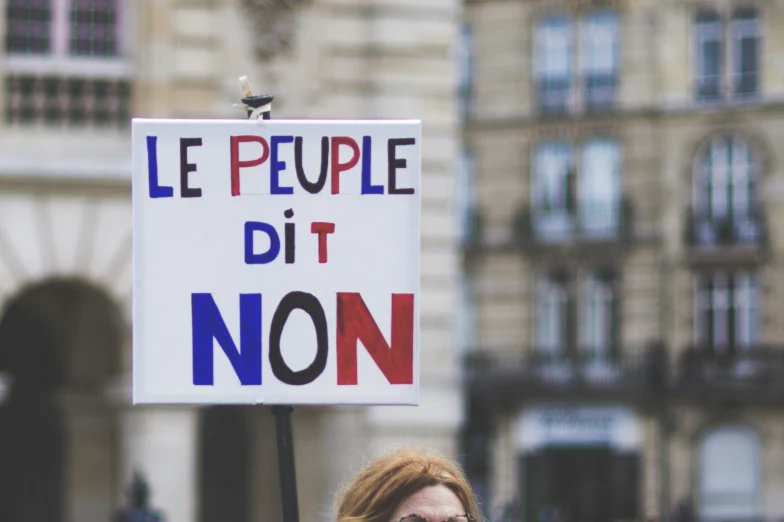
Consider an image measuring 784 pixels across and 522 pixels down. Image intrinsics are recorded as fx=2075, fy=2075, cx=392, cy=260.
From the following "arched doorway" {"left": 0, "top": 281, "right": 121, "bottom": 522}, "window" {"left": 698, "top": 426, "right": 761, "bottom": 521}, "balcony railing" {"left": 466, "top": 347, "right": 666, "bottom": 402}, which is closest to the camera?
"arched doorway" {"left": 0, "top": 281, "right": 121, "bottom": 522}

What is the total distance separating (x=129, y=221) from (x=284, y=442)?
1039 centimetres

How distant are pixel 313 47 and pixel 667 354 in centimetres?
2539

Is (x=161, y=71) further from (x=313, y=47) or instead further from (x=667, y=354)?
(x=667, y=354)

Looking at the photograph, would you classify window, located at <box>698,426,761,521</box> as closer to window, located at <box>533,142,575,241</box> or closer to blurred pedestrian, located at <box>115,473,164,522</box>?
window, located at <box>533,142,575,241</box>

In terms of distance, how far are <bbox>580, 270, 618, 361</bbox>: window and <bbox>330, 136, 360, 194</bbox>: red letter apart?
119ft

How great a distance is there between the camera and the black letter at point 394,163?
5324 millimetres

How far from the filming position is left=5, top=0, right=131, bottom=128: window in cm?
1552

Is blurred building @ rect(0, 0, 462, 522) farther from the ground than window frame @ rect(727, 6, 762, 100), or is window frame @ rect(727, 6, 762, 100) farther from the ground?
window frame @ rect(727, 6, 762, 100)

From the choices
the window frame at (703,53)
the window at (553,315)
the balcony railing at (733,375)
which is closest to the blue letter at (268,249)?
the balcony railing at (733,375)

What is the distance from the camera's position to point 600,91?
41.7 m

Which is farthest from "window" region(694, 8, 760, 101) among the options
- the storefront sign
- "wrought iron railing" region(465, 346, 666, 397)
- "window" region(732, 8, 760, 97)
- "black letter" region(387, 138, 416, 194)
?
"black letter" region(387, 138, 416, 194)

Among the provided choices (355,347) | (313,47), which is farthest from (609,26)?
(355,347)

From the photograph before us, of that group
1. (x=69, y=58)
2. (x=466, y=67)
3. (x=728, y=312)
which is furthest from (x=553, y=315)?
(x=69, y=58)

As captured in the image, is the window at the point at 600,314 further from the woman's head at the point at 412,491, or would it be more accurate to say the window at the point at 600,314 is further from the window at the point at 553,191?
the woman's head at the point at 412,491
